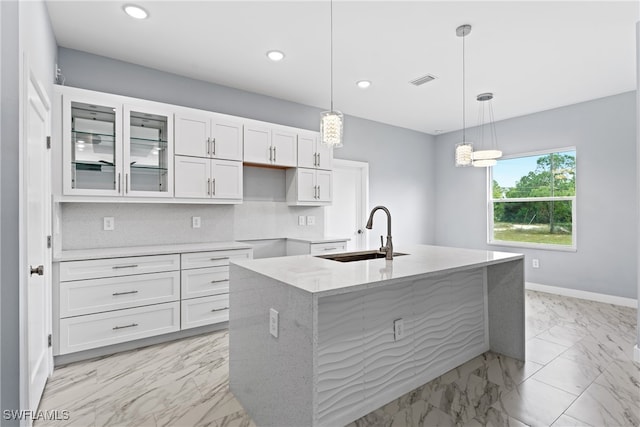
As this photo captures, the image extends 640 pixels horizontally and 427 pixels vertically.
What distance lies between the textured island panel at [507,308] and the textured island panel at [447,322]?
8 cm

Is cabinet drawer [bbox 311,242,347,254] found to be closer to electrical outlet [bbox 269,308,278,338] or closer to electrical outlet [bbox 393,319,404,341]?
electrical outlet [bbox 393,319,404,341]

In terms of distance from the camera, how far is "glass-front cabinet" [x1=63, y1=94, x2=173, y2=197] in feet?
9.09

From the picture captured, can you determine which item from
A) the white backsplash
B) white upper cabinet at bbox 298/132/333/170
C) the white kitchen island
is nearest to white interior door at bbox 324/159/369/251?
the white backsplash

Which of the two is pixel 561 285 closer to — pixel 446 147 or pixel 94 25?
pixel 446 147

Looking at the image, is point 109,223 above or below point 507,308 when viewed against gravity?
above

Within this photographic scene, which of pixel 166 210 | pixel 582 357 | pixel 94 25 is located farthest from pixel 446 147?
pixel 94 25

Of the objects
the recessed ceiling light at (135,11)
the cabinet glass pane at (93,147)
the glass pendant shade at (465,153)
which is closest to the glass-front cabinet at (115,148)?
the cabinet glass pane at (93,147)

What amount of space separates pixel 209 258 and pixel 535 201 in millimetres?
4908

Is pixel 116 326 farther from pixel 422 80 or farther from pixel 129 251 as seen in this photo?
pixel 422 80

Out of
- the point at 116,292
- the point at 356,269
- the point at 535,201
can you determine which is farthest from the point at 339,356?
the point at 535,201

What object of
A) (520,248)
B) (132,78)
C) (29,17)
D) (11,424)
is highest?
(132,78)

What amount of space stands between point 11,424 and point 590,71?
544cm

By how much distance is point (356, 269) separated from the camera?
1944 millimetres

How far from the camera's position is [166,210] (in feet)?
11.3
